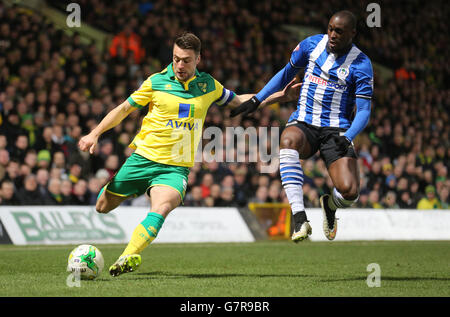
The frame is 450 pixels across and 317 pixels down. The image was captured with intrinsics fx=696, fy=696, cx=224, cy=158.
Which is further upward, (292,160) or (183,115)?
(183,115)

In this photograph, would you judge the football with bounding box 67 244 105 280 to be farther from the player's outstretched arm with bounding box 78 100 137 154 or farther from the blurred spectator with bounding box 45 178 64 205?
the blurred spectator with bounding box 45 178 64 205

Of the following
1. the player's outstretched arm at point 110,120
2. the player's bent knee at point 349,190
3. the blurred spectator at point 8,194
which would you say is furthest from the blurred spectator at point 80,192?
the player's bent knee at point 349,190

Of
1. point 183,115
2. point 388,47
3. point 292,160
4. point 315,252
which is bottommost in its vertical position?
point 315,252

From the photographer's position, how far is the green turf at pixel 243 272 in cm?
597

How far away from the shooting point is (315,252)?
11.2m

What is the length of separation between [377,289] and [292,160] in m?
1.65

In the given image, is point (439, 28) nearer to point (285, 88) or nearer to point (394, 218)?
point (394, 218)

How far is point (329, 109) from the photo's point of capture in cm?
752

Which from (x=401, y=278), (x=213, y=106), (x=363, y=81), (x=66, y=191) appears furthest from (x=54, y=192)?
(x=401, y=278)

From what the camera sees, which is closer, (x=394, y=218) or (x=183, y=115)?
(x=183, y=115)

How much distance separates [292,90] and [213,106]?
8174 millimetres

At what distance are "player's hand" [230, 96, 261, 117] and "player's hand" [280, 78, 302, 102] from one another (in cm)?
43
